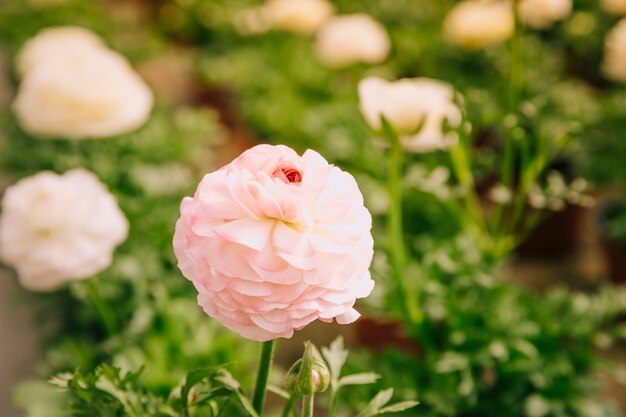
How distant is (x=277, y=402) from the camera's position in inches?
58.6

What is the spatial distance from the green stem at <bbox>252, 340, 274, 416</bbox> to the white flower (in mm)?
726

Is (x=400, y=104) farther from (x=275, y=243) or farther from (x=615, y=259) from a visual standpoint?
(x=615, y=259)

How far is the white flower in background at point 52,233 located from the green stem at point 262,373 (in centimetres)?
38

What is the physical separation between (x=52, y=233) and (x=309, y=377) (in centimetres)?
51

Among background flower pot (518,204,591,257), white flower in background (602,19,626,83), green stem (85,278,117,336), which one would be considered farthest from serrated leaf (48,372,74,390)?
background flower pot (518,204,591,257)

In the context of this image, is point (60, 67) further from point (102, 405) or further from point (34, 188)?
point (102, 405)

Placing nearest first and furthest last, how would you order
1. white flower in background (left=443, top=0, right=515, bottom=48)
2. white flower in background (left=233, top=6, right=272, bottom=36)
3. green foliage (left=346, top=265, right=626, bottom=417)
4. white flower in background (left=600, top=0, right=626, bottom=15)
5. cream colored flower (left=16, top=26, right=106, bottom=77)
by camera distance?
1. green foliage (left=346, top=265, right=626, bottom=417)
2. cream colored flower (left=16, top=26, right=106, bottom=77)
3. white flower in background (left=443, top=0, right=515, bottom=48)
4. white flower in background (left=600, top=0, right=626, bottom=15)
5. white flower in background (left=233, top=6, right=272, bottom=36)

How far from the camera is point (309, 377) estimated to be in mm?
555

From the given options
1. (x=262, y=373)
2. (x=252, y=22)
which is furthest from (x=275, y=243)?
(x=252, y=22)

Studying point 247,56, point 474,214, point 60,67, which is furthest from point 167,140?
point 247,56

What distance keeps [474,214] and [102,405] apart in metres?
0.80

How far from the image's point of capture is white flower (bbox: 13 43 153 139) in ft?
3.87

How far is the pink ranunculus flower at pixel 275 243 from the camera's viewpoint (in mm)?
493

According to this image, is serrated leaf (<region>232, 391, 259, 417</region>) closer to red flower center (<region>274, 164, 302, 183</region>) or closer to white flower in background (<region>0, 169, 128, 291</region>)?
red flower center (<region>274, 164, 302, 183</region>)
